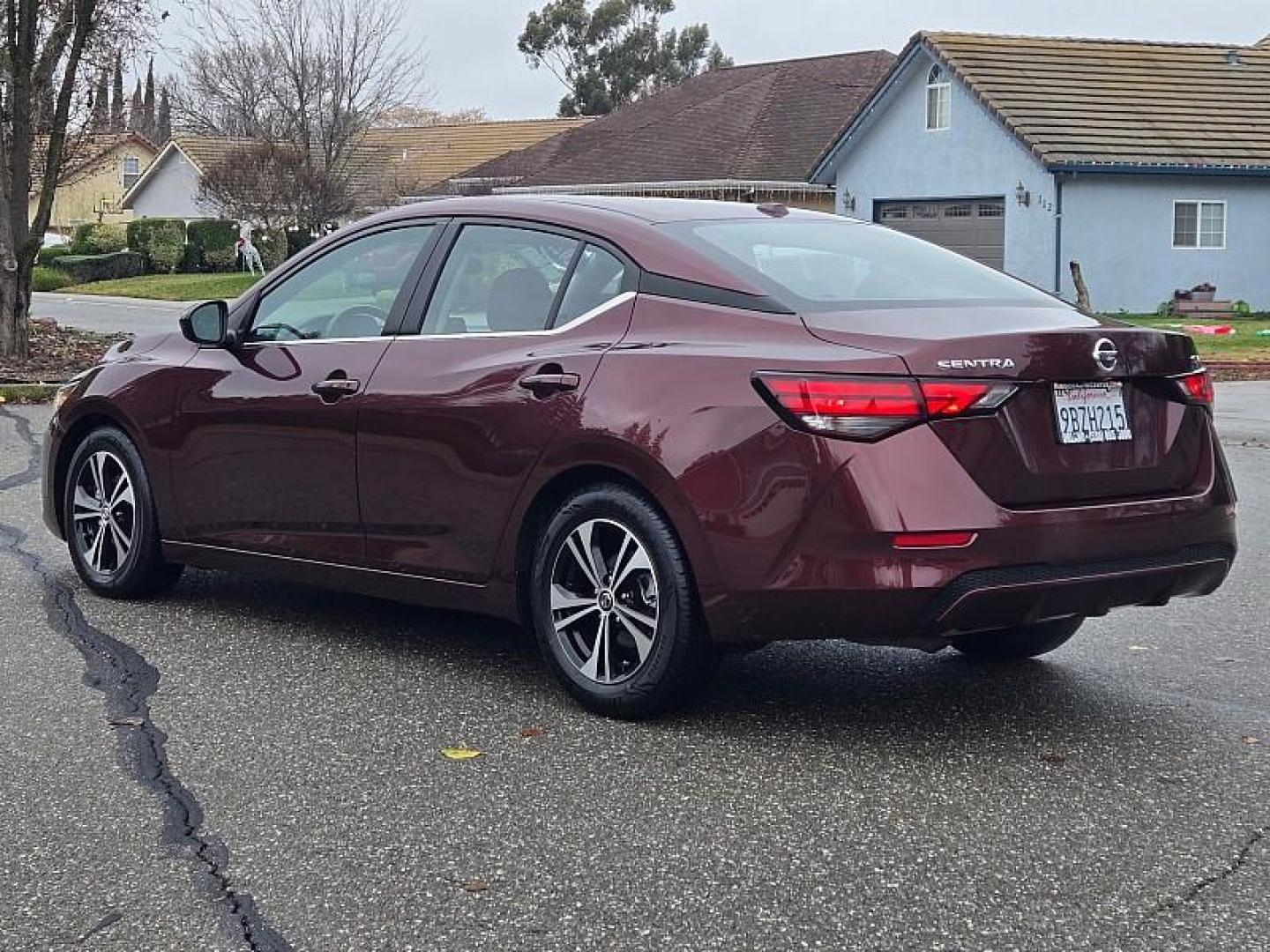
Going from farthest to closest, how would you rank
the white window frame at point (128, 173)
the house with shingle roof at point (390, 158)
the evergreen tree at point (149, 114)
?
1. the evergreen tree at point (149, 114)
2. the white window frame at point (128, 173)
3. the house with shingle roof at point (390, 158)

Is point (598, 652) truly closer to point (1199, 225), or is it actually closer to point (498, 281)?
point (498, 281)

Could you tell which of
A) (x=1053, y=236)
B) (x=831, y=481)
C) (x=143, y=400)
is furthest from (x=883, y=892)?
(x=1053, y=236)

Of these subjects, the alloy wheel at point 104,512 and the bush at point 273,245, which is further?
the bush at point 273,245

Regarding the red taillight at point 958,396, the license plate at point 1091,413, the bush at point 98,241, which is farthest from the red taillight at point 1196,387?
the bush at point 98,241

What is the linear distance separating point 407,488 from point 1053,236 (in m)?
29.3

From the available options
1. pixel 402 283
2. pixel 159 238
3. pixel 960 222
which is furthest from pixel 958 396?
pixel 159 238

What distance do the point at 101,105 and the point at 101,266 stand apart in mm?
31190

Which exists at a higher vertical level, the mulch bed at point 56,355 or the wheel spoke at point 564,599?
the wheel spoke at point 564,599

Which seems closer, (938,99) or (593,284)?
(593,284)

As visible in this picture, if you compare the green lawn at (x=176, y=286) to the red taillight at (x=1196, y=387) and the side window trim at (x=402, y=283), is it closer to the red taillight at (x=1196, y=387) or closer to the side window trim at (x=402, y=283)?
the side window trim at (x=402, y=283)

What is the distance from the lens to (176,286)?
46.3 metres

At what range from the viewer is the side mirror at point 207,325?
22.3ft

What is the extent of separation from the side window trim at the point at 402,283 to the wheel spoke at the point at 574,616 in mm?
1279

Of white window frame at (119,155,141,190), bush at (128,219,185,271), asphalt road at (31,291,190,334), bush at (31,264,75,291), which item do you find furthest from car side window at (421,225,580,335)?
white window frame at (119,155,141,190)
